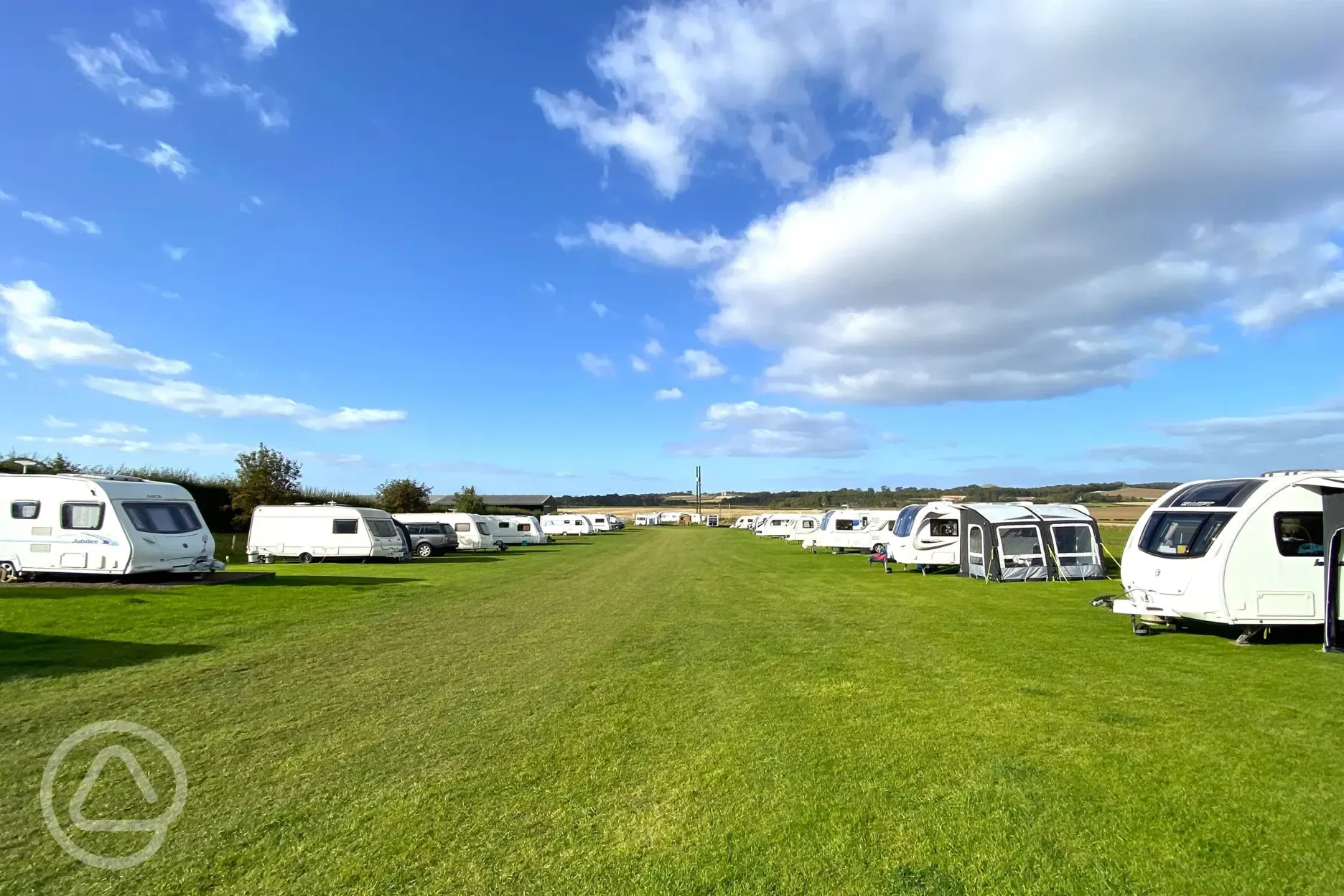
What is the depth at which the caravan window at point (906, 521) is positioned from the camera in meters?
25.2

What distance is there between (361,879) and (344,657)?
21.8 ft

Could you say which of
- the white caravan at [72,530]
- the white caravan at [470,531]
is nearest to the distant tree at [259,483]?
the white caravan at [470,531]

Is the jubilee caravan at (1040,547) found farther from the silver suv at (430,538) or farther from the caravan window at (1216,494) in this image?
the silver suv at (430,538)

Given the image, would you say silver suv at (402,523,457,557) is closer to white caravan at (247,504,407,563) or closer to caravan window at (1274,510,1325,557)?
white caravan at (247,504,407,563)

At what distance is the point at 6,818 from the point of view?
15.4 feet

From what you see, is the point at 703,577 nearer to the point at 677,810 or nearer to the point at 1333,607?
the point at 1333,607

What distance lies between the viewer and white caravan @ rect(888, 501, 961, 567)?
78.6 ft

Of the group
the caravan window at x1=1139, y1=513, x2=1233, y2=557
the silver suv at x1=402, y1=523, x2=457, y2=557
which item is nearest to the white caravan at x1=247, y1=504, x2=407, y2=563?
the silver suv at x1=402, y1=523, x2=457, y2=557

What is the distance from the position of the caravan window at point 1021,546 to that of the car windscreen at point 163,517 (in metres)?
21.4

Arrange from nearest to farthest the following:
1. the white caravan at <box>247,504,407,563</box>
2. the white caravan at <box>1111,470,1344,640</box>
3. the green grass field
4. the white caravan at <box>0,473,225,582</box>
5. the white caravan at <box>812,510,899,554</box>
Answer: the green grass field → the white caravan at <box>1111,470,1344,640</box> → the white caravan at <box>0,473,225,582</box> → the white caravan at <box>247,504,407,563</box> → the white caravan at <box>812,510,899,554</box>

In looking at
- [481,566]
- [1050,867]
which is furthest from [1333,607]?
[481,566]

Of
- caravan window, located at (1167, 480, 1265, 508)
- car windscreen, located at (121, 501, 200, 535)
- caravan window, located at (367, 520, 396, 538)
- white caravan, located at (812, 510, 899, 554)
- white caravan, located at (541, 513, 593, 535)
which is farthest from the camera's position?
white caravan, located at (541, 513, 593, 535)

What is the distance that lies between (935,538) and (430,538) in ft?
73.2

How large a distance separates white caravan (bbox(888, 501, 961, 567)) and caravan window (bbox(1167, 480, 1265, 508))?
11.4 metres
